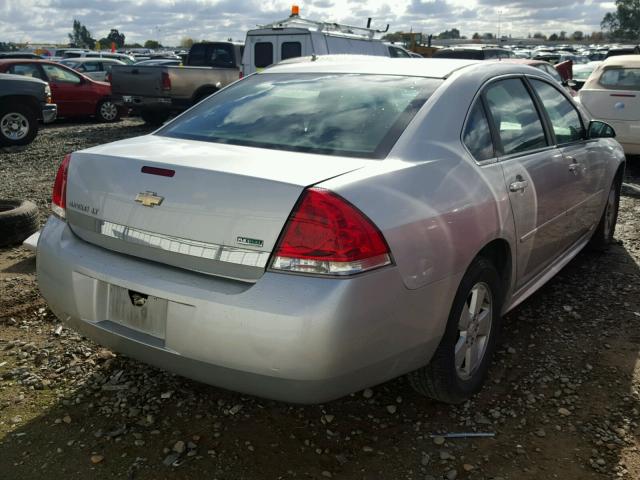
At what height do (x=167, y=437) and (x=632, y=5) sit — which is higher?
(x=632, y=5)

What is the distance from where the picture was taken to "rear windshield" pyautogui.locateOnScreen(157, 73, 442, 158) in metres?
2.73

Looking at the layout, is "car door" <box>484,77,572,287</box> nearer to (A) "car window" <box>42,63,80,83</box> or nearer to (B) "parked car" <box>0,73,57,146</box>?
(B) "parked car" <box>0,73,57,146</box>

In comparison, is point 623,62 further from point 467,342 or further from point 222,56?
point 222,56

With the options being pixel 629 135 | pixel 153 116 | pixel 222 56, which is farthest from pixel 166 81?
pixel 629 135

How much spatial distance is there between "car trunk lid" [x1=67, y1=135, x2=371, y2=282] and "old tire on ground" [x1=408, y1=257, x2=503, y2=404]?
780 millimetres

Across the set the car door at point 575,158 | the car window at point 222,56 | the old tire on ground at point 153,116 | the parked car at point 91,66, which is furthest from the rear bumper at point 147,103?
the car door at point 575,158

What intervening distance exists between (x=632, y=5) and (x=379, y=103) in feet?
352

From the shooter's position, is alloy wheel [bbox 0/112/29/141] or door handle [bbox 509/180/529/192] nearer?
door handle [bbox 509/180/529/192]

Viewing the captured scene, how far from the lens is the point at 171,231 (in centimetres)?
237

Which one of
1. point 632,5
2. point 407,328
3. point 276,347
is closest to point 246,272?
point 276,347

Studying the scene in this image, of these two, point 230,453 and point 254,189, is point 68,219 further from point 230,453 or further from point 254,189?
point 230,453

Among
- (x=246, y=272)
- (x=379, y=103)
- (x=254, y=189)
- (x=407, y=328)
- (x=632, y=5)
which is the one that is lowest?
(x=407, y=328)

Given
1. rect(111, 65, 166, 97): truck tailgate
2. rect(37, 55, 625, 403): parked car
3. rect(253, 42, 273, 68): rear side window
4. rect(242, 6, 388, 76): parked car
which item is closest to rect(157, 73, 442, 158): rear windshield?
rect(37, 55, 625, 403): parked car

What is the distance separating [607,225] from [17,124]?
992 cm
